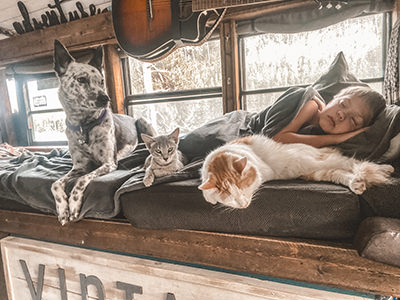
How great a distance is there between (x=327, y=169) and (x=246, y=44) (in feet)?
5.94

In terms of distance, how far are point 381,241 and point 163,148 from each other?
0.86m

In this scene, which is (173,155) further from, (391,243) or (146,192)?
(391,243)

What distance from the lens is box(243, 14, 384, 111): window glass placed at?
79.0 inches

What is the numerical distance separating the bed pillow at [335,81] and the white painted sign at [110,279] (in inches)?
38.0

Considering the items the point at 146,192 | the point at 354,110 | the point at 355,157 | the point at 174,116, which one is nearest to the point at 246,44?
the point at 174,116

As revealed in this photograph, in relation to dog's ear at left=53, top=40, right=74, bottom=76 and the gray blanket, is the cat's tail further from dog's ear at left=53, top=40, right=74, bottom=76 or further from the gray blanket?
dog's ear at left=53, top=40, right=74, bottom=76

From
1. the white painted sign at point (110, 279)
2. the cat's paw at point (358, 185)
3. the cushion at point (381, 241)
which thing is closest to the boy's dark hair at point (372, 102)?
the cat's paw at point (358, 185)

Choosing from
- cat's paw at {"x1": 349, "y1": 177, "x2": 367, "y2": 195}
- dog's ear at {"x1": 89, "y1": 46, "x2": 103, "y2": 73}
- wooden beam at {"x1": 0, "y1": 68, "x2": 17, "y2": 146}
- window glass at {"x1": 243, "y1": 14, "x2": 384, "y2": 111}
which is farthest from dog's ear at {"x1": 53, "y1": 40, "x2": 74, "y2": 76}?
wooden beam at {"x1": 0, "y1": 68, "x2": 17, "y2": 146}

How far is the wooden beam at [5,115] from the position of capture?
329 centimetres

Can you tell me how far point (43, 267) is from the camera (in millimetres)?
1361

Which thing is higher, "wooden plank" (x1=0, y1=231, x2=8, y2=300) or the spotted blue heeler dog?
the spotted blue heeler dog

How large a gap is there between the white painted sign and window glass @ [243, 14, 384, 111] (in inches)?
68.8

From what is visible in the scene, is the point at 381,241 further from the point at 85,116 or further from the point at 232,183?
the point at 85,116

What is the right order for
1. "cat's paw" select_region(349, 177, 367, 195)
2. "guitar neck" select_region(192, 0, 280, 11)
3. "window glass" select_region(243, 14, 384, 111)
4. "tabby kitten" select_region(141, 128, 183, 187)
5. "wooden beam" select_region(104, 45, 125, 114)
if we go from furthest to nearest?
"wooden beam" select_region(104, 45, 125, 114) → "window glass" select_region(243, 14, 384, 111) → "guitar neck" select_region(192, 0, 280, 11) → "tabby kitten" select_region(141, 128, 183, 187) → "cat's paw" select_region(349, 177, 367, 195)
